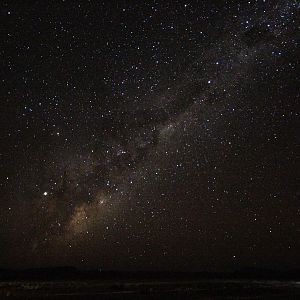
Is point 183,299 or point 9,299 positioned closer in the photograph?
point 9,299

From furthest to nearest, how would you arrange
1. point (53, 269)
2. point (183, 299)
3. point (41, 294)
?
point (53, 269)
point (41, 294)
point (183, 299)

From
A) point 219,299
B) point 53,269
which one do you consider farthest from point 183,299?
point 53,269

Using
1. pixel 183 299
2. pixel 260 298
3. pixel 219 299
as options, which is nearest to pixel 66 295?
pixel 183 299

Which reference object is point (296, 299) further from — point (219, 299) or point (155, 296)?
point (155, 296)

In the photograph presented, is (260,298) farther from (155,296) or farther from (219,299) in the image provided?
(155,296)

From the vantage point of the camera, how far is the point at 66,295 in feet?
89.7

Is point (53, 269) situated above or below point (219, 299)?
above

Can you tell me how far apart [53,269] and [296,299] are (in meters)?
74.5

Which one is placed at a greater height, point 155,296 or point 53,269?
point 53,269

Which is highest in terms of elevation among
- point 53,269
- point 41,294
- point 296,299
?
point 53,269

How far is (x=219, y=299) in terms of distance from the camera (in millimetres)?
25703

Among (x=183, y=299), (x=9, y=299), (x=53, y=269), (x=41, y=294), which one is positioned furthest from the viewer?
(x=53, y=269)

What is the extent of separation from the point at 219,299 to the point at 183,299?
226 centimetres

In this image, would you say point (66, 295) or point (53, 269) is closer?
point (66, 295)
